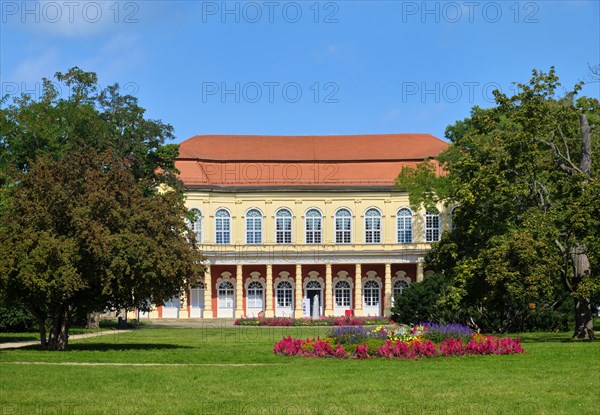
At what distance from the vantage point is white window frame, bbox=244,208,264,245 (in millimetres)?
69188

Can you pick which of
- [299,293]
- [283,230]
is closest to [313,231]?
[283,230]

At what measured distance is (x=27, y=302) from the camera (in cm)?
2750

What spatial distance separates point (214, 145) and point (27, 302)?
44.8 m

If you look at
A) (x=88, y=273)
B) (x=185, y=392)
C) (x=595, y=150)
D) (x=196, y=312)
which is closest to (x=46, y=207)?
(x=88, y=273)

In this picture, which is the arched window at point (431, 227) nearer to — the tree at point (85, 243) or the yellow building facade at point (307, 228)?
the yellow building facade at point (307, 228)

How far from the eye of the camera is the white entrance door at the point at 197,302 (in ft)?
223

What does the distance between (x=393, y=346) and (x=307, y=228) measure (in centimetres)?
4661

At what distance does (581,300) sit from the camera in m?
30.6

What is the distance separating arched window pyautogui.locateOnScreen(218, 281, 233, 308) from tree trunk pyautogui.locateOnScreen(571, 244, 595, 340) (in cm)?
4022

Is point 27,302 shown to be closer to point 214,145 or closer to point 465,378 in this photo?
point 465,378

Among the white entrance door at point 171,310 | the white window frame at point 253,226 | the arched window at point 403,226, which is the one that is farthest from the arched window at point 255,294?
the arched window at point 403,226

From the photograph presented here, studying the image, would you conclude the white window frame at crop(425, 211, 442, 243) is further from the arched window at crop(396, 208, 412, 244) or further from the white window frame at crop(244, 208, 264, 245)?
the white window frame at crop(244, 208, 264, 245)

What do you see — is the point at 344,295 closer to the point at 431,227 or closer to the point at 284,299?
the point at 284,299

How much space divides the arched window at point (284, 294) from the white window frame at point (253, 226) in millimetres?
3397
